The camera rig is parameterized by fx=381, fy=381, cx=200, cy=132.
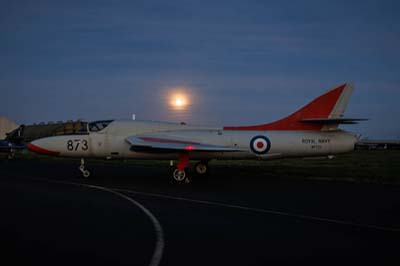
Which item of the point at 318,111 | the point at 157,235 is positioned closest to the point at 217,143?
the point at 318,111

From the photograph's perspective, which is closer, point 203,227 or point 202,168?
point 203,227

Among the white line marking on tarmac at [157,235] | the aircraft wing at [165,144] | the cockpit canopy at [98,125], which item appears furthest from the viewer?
the cockpit canopy at [98,125]

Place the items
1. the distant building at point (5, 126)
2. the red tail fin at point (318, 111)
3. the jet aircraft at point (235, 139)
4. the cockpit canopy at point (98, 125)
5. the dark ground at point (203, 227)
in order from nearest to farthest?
the dark ground at point (203, 227)
the jet aircraft at point (235, 139)
the red tail fin at point (318, 111)
the cockpit canopy at point (98, 125)
the distant building at point (5, 126)

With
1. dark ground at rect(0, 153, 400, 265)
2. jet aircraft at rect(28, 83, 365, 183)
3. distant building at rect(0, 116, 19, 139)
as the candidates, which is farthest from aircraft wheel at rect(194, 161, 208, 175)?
distant building at rect(0, 116, 19, 139)

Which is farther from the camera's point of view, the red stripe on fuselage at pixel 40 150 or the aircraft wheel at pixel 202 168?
the aircraft wheel at pixel 202 168

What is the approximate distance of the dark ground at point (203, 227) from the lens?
5613 mm

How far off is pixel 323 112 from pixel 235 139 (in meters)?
4.44

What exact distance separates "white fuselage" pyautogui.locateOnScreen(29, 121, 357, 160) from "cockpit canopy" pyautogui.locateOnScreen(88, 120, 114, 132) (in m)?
0.19

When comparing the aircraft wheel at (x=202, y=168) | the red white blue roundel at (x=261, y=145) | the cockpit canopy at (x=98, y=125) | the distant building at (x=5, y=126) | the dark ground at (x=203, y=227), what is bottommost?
the dark ground at (x=203, y=227)

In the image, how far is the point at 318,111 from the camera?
18516mm

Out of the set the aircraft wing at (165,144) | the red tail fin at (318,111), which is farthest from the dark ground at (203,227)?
the red tail fin at (318,111)

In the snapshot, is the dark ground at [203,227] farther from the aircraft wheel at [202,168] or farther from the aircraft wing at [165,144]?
the aircraft wheel at [202,168]

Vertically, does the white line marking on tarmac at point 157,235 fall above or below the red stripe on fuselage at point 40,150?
below

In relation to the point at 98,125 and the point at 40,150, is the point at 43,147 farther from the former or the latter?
the point at 98,125
